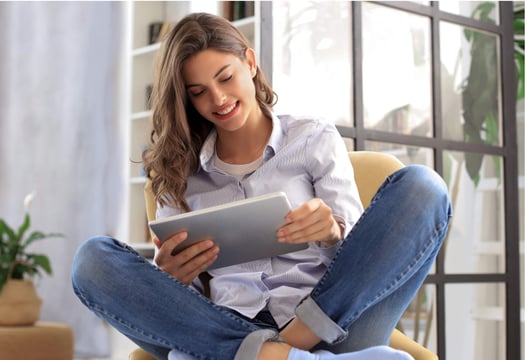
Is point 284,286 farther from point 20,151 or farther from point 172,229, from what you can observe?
point 20,151

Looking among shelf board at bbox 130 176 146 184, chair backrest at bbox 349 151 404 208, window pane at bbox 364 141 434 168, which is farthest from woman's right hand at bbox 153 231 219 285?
shelf board at bbox 130 176 146 184

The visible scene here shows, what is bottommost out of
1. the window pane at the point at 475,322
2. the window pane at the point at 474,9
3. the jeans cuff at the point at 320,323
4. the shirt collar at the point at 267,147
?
the window pane at the point at 475,322

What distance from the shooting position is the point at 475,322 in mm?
2531

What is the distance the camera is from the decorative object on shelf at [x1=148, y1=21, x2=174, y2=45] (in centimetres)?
378

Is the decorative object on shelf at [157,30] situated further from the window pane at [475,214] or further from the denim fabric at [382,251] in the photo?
the denim fabric at [382,251]

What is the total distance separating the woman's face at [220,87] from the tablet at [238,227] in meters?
0.31

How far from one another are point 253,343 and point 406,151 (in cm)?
134

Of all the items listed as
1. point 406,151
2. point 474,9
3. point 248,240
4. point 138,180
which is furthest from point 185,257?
point 138,180

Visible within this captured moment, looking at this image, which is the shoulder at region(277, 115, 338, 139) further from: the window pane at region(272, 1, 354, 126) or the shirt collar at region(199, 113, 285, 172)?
the window pane at region(272, 1, 354, 126)

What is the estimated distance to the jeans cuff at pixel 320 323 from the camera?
3.93 ft

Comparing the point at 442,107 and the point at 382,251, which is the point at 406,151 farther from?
the point at 382,251

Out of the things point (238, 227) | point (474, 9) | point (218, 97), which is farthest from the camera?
A: point (474, 9)

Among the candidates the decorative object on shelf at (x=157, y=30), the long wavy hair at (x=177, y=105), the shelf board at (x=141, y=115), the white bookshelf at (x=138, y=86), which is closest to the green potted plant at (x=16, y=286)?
the white bookshelf at (x=138, y=86)

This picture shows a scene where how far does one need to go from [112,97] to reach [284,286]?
2785mm
